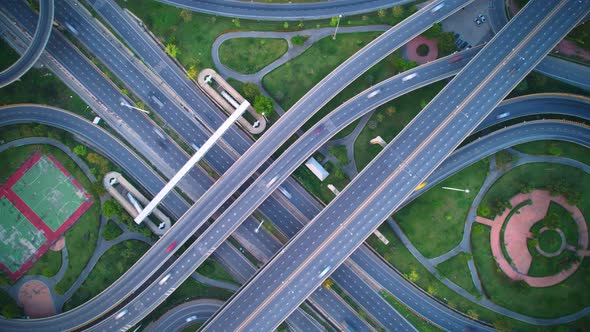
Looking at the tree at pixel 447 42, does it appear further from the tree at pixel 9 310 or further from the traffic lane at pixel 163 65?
the tree at pixel 9 310

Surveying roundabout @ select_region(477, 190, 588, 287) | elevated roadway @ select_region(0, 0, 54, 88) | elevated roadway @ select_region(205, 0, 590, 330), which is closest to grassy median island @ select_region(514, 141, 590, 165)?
roundabout @ select_region(477, 190, 588, 287)

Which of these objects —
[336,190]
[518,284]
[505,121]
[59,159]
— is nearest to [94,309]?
[59,159]

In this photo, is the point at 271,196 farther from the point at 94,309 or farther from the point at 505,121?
the point at 505,121

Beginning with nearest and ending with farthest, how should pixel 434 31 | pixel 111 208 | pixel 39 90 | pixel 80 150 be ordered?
pixel 111 208 → pixel 80 150 → pixel 434 31 → pixel 39 90

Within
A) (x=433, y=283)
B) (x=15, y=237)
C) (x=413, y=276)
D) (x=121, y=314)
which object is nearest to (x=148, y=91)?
(x=15, y=237)

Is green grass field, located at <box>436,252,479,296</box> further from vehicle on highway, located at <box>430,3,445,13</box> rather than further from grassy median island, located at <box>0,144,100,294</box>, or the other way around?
grassy median island, located at <box>0,144,100,294</box>

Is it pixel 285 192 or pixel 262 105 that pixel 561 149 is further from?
pixel 262 105

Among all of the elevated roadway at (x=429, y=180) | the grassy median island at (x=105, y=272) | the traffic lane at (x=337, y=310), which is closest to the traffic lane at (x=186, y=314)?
the grassy median island at (x=105, y=272)
